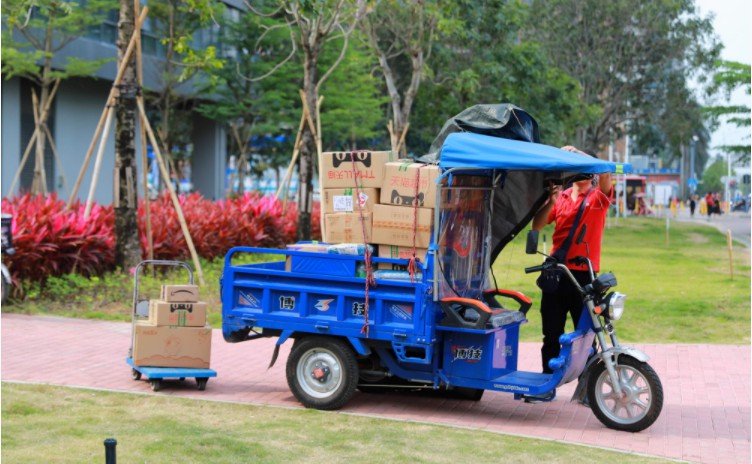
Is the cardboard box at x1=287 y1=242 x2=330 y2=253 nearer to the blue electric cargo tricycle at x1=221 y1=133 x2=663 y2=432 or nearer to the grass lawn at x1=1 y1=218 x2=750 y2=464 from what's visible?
the blue electric cargo tricycle at x1=221 y1=133 x2=663 y2=432

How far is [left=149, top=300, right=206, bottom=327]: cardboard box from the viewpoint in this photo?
8711mm

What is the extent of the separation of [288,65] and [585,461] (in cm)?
3041

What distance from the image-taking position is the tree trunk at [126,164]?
1449 centimetres

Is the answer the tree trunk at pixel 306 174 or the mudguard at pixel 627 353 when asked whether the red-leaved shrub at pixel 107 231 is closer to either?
the tree trunk at pixel 306 174

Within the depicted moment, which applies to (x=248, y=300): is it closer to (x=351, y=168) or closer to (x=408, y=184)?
(x=351, y=168)

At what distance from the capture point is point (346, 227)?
8070mm

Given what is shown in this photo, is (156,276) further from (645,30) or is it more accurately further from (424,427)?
(645,30)

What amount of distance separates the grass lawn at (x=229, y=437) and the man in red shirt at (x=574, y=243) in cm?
124

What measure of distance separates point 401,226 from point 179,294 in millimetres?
2198

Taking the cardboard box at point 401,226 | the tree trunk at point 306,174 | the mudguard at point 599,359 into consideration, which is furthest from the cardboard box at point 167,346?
the tree trunk at point 306,174

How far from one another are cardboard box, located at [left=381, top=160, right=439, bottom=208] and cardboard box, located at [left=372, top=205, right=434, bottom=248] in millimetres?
55

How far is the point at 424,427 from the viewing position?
7457 millimetres

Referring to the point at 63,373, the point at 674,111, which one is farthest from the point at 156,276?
the point at 674,111

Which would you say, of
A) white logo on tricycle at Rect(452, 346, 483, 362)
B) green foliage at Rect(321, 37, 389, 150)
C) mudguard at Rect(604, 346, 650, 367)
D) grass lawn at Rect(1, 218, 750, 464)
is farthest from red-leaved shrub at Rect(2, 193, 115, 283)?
green foliage at Rect(321, 37, 389, 150)
